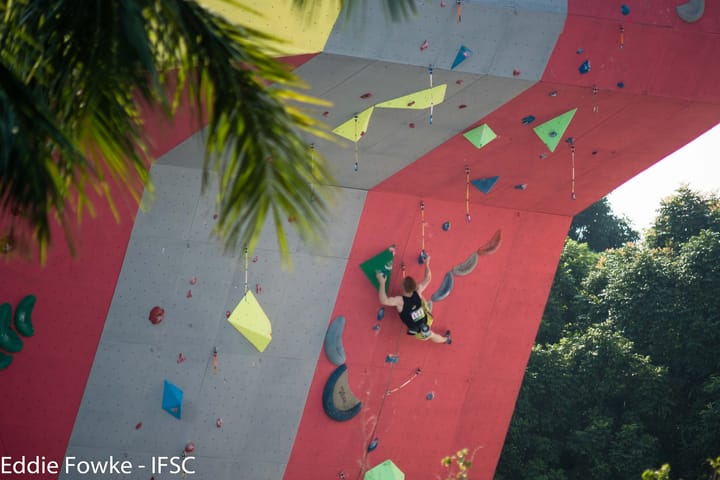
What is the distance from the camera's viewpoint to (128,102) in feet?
7.98

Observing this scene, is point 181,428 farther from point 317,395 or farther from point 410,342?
point 410,342

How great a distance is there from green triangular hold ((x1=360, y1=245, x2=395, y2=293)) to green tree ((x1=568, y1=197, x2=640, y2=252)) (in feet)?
50.3

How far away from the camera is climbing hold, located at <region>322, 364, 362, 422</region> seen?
26.5 feet

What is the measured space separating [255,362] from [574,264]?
433 inches

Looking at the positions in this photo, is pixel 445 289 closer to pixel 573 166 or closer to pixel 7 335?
pixel 573 166

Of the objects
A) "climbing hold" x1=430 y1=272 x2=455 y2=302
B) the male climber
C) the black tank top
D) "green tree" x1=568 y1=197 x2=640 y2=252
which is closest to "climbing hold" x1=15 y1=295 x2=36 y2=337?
the male climber

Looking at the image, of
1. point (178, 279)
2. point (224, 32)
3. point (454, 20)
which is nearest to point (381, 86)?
point (454, 20)

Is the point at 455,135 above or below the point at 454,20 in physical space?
below

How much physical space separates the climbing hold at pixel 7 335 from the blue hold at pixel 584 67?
4.14m

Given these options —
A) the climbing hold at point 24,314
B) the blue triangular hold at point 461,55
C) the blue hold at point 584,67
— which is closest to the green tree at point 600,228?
the blue hold at point 584,67

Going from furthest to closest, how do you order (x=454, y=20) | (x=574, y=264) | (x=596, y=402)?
(x=574, y=264) → (x=596, y=402) → (x=454, y=20)

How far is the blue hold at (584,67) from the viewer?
696 cm

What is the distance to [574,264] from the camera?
17.9m

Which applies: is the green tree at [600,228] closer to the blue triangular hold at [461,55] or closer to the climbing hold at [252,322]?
the climbing hold at [252,322]
